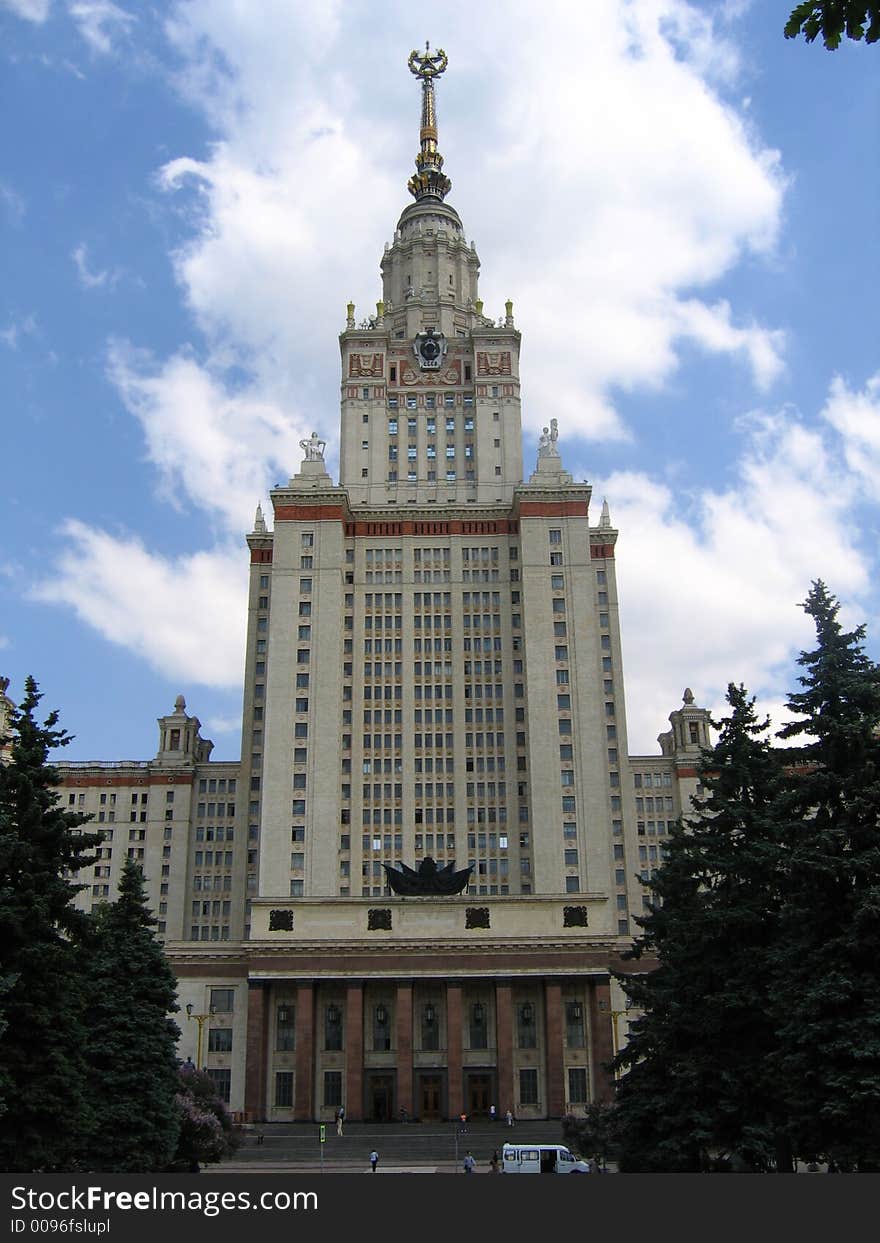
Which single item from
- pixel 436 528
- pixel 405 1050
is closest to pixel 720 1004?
pixel 405 1050

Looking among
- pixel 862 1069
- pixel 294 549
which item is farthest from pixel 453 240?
pixel 862 1069

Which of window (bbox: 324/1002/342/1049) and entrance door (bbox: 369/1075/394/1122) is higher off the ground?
window (bbox: 324/1002/342/1049)

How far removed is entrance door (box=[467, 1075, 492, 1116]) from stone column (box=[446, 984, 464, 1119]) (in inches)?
40.7

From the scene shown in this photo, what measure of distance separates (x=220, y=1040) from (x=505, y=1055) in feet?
62.5

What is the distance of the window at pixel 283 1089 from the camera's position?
70.4 m

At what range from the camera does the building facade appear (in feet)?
232

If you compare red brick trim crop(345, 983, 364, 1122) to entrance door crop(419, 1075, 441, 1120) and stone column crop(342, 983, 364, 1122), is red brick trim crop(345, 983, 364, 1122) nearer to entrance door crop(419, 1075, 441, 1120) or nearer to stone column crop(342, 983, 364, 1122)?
stone column crop(342, 983, 364, 1122)

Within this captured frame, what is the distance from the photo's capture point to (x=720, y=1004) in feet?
104

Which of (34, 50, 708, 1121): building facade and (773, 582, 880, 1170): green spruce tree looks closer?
(773, 582, 880, 1170): green spruce tree

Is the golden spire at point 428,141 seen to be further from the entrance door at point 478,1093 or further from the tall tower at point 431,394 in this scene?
the entrance door at point 478,1093

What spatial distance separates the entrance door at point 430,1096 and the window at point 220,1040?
13286 mm
